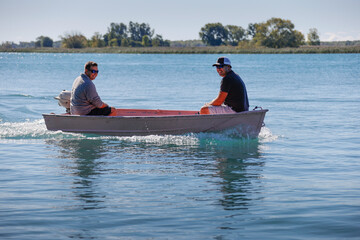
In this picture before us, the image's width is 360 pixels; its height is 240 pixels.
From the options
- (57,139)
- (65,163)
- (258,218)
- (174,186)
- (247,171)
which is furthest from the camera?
(57,139)

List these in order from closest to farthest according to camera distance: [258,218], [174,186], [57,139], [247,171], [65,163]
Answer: [258,218], [174,186], [247,171], [65,163], [57,139]

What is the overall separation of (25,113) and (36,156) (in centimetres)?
777

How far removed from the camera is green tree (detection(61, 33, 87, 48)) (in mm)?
168500

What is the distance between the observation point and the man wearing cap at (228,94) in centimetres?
1191

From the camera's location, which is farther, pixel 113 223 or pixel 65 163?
pixel 65 163

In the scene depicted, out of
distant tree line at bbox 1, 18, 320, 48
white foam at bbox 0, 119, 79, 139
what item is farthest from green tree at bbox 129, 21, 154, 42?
white foam at bbox 0, 119, 79, 139

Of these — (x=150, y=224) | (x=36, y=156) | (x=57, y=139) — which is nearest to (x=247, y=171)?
(x=150, y=224)

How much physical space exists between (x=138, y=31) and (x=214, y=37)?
1079 inches

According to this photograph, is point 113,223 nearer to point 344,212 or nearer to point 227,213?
point 227,213

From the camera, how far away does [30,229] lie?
6.77 metres

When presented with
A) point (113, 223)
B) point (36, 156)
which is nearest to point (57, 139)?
point (36, 156)

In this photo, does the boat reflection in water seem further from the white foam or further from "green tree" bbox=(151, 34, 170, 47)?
"green tree" bbox=(151, 34, 170, 47)

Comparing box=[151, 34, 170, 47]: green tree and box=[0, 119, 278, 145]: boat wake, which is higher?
box=[151, 34, 170, 47]: green tree

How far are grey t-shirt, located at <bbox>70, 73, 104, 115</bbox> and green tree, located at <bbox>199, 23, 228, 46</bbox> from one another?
175m
